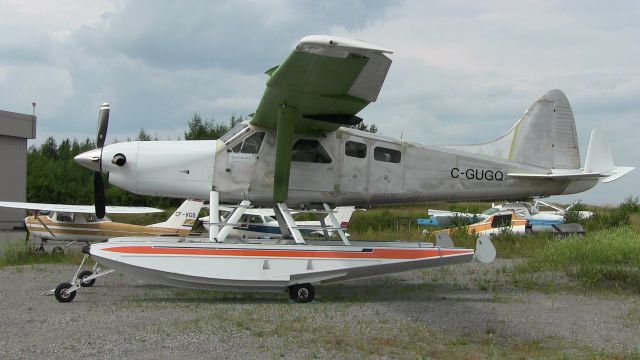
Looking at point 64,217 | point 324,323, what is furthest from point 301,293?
point 64,217

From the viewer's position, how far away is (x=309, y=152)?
33.4 ft

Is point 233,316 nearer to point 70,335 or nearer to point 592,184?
point 70,335

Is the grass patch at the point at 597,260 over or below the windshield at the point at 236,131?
below

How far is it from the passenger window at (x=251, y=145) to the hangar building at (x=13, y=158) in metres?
32.6

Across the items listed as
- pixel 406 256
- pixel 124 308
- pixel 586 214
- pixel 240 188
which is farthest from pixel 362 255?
pixel 586 214

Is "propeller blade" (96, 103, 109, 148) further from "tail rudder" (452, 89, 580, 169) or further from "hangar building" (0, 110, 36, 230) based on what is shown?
"hangar building" (0, 110, 36, 230)

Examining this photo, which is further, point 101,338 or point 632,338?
point 632,338

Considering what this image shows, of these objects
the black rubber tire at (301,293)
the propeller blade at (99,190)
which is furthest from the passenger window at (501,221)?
the propeller blade at (99,190)

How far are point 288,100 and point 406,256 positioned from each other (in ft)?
9.77

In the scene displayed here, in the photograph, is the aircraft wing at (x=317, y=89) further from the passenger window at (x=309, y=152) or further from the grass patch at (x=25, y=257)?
the grass patch at (x=25, y=257)

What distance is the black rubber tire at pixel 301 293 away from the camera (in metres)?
9.00

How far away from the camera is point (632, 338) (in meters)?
6.84

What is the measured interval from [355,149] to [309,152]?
0.79m

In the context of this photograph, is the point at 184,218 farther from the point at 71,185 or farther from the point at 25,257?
the point at 71,185
